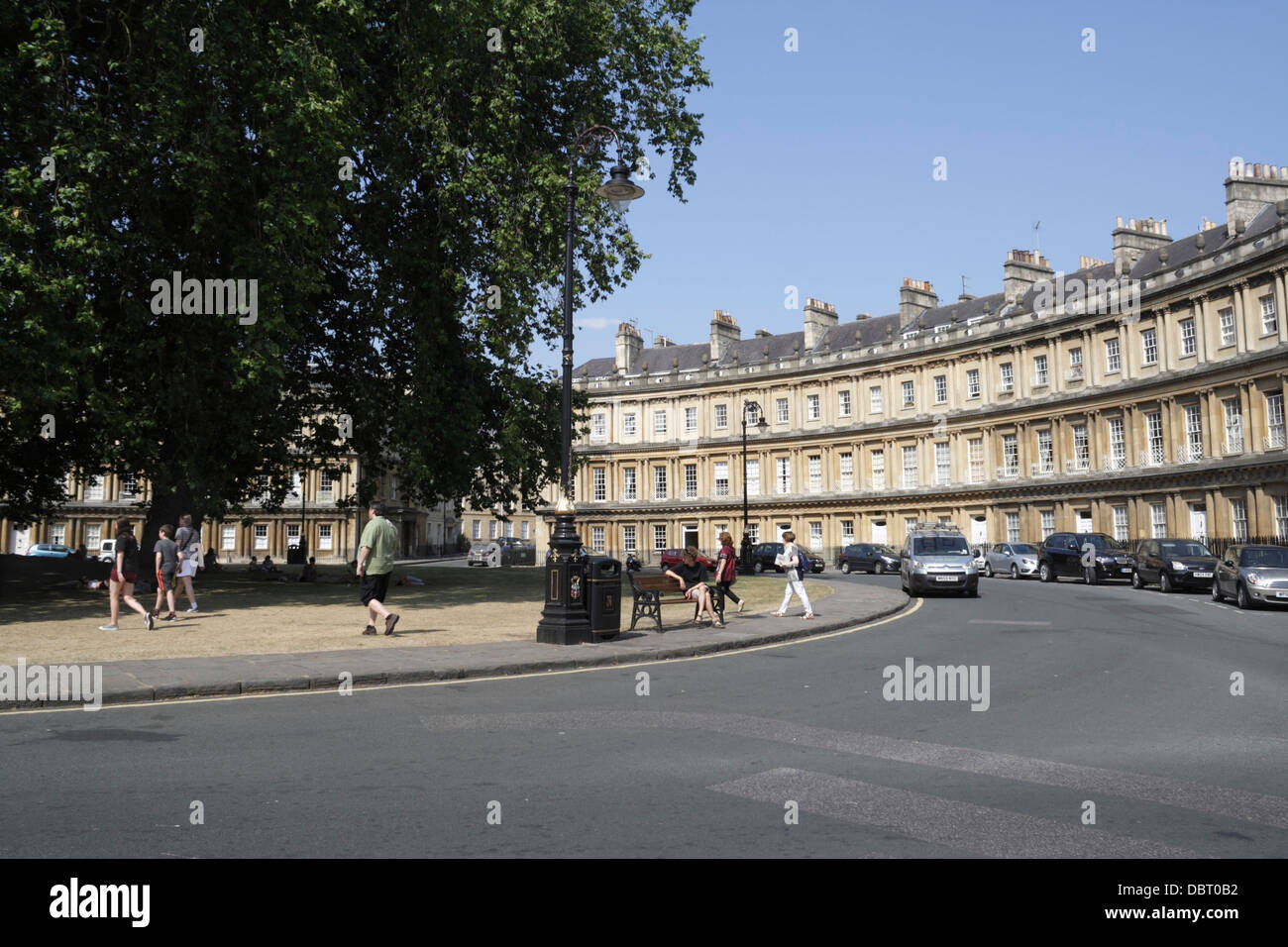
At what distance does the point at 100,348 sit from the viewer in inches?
719

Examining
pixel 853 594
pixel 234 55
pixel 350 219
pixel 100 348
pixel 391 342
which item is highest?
pixel 234 55

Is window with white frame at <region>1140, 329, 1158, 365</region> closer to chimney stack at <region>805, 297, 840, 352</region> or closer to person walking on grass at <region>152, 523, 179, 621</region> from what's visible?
chimney stack at <region>805, 297, 840, 352</region>

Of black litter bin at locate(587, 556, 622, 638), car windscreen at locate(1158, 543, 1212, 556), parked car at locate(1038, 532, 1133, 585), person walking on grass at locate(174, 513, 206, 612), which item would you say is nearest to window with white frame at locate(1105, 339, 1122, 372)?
parked car at locate(1038, 532, 1133, 585)

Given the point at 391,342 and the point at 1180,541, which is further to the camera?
the point at 1180,541

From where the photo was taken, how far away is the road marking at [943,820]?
191 inches

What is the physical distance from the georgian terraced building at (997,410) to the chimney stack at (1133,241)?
0.13m

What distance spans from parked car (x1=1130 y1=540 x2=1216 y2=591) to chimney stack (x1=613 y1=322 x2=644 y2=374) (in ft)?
181

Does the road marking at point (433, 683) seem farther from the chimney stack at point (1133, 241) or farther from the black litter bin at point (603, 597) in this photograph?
the chimney stack at point (1133, 241)

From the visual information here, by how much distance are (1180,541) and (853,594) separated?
11988 mm

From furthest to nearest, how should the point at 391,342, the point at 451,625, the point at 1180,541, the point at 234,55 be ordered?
the point at 1180,541 < the point at 391,342 < the point at 234,55 < the point at 451,625

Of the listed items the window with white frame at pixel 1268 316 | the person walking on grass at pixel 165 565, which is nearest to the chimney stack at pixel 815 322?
the window with white frame at pixel 1268 316

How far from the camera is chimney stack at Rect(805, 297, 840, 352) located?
73.9m
